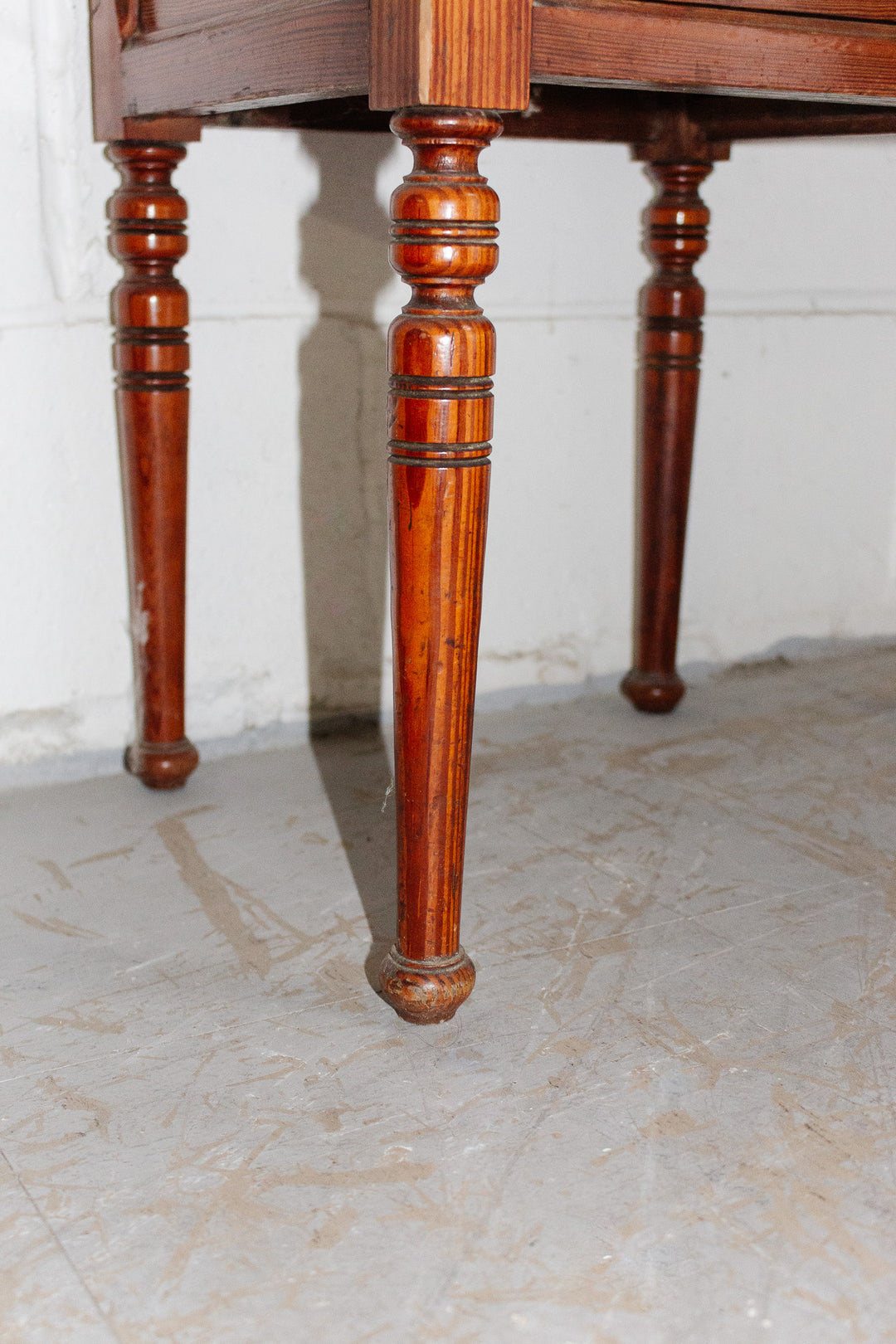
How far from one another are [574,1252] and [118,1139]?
32 centimetres

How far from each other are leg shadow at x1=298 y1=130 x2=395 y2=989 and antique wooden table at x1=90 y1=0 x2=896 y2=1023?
205 mm

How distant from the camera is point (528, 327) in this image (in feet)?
6.19

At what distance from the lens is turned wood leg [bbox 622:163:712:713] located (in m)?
1.76

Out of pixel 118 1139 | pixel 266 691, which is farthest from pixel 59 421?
pixel 118 1139

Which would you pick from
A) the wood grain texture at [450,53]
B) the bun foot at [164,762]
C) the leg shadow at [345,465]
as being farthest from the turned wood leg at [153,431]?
the wood grain texture at [450,53]

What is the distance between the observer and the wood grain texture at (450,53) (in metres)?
0.91

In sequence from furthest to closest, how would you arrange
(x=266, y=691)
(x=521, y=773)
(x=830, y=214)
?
(x=830, y=214) → (x=266, y=691) → (x=521, y=773)

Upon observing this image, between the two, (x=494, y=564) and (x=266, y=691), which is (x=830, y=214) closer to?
(x=494, y=564)

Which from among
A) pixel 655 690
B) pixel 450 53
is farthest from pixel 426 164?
pixel 655 690

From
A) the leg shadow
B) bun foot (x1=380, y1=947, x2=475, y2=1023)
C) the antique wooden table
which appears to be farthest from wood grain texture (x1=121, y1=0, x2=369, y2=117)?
bun foot (x1=380, y1=947, x2=475, y2=1023)

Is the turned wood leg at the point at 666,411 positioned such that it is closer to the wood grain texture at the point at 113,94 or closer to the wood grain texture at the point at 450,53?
the wood grain texture at the point at 113,94

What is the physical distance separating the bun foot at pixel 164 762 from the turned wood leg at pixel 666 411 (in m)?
0.64

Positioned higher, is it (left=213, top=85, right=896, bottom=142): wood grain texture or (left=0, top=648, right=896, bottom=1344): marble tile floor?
(left=213, top=85, right=896, bottom=142): wood grain texture

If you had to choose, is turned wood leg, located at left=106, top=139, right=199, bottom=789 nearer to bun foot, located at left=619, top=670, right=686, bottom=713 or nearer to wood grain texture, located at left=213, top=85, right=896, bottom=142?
wood grain texture, located at left=213, top=85, right=896, bottom=142
